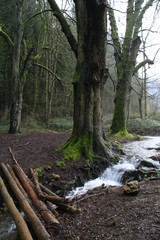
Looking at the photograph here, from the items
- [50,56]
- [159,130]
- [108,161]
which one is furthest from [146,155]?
[50,56]

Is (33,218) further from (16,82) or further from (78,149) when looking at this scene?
(16,82)

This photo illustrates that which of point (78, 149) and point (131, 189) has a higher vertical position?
point (78, 149)

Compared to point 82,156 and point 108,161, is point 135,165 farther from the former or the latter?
point 82,156

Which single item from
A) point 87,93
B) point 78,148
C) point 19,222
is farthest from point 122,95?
point 19,222

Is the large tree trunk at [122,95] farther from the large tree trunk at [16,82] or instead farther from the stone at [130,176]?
the stone at [130,176]

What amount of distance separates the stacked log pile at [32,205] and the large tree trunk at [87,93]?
2148 mm

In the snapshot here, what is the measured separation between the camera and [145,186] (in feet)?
13.1

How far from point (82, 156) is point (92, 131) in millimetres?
928

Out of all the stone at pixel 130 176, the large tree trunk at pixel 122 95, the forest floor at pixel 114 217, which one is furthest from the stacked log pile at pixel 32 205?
the large tree trunk at pixel 122 95

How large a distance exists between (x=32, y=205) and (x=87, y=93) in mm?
3996

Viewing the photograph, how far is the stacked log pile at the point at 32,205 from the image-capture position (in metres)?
2.59

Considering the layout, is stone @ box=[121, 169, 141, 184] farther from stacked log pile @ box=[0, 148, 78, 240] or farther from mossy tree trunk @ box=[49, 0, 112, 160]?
stacked log pile @ box=[0, 148, 78, 240]

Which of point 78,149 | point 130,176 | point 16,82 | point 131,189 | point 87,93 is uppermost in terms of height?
point 16,82

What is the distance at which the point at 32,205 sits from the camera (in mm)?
3355
